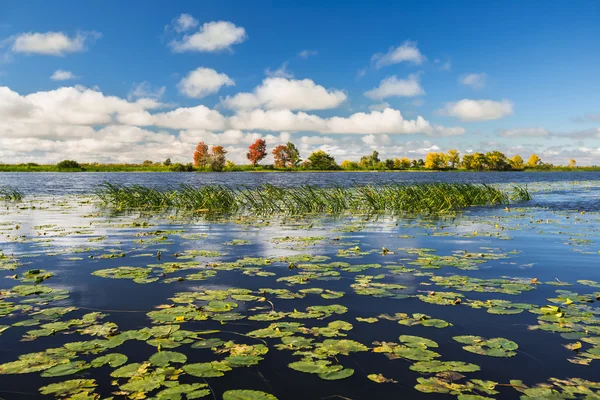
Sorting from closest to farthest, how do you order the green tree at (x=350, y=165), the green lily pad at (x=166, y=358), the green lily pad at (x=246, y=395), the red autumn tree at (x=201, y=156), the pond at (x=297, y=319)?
1. the green lily pad at (x=246, y=395)
2. the pond at (x=297, y=319)
3. the green lily pad at (x=166, y=358)
4. the red autumn tree at (x=201, y=156)
5. the green tree at (x=350, y=165)

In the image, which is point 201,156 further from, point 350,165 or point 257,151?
point 350,165

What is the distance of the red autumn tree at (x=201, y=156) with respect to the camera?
5084 inches

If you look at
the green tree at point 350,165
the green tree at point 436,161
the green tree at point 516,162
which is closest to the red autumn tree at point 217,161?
the green tree at point 350,165

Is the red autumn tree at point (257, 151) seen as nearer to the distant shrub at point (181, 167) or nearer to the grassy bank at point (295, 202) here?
the distant shrub at point (181, 167)

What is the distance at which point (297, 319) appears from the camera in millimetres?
6230

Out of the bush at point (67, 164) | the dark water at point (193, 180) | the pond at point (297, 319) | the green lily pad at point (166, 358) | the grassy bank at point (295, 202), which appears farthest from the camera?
the bush at point (67, 164)

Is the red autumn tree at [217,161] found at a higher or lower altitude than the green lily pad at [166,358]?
higher

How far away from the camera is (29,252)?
1142 cm

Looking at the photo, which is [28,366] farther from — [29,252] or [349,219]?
[349,219]

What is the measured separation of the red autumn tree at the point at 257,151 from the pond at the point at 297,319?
12933 centimetres

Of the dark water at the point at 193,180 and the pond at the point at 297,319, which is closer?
the pond at the point at 297,319

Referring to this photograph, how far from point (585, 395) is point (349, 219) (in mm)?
15557

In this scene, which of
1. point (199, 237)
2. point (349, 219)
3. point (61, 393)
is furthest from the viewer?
point (349, 219)

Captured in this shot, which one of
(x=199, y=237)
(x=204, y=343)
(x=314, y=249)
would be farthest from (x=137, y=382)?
(x=199, y=237)
